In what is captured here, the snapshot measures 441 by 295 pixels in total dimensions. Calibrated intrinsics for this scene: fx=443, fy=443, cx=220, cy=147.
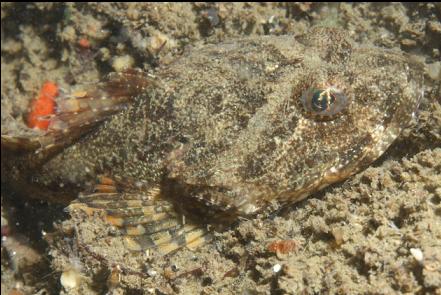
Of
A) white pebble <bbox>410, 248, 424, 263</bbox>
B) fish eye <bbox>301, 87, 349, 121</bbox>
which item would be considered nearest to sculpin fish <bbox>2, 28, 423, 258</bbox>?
fish eye <bbox>301, 87, 349, 121</bbox>

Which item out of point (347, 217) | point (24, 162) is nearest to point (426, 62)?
point (347, 217)

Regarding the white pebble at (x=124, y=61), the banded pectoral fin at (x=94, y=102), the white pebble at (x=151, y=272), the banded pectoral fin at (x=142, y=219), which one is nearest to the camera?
the white pebble at (x=151, y=272)

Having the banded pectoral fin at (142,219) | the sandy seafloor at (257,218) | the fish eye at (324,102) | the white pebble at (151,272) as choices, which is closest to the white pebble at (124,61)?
the sandy seafloor at (257,218)

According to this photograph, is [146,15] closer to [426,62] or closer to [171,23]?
[171,23]

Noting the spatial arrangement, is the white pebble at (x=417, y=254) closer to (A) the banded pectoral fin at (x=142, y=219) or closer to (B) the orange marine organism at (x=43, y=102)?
(A) the banded pectoral fin at (x=142, y=219)

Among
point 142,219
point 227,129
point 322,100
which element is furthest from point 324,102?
point 142,219

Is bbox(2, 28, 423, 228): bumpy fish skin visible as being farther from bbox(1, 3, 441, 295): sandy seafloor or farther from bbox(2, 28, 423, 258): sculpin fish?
bbox(1, 3, 441, 295): sandy seafloor

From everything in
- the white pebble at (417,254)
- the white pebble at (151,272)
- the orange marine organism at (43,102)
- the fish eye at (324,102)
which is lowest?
the white pebble at (151,272)
